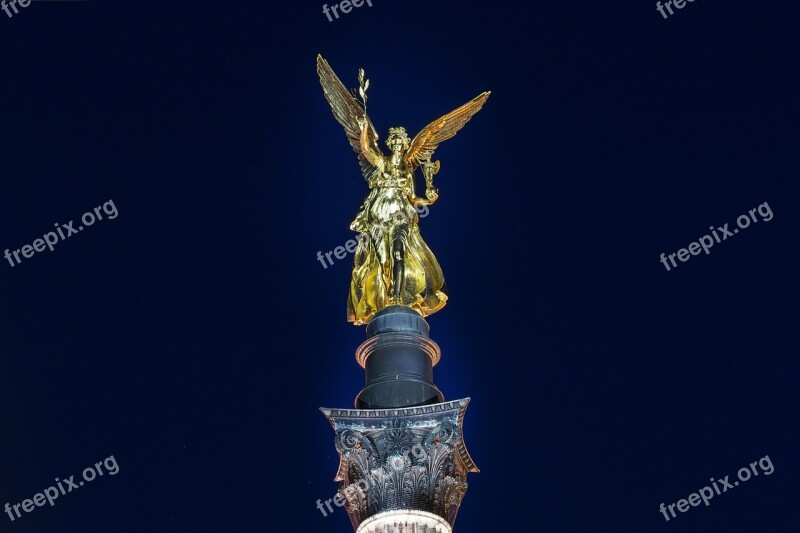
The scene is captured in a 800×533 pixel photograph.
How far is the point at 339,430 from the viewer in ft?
67.6

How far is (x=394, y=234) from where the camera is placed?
954 inches

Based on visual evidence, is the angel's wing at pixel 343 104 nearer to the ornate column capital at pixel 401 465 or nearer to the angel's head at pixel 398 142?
the angel's head at pixel 398 142

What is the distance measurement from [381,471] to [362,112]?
9052mm

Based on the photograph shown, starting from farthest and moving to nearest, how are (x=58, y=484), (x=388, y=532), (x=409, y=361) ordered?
(x=58, y=484)
(x=409, y=361)
(x=388, y=532)

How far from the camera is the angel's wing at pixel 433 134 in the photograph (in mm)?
25953

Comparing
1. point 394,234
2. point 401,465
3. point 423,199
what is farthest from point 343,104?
point 401,465

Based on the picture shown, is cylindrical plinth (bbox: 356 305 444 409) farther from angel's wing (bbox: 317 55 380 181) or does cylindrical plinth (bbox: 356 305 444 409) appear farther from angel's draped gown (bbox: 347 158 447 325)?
angel's wing (bbox: 317 55 380 181)

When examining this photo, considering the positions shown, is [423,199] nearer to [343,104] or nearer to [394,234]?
[394,234]

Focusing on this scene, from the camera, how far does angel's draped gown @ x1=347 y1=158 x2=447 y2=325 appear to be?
933 inches

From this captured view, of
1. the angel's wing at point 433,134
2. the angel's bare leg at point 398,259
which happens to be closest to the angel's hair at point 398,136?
the angel's wing at point 433,134

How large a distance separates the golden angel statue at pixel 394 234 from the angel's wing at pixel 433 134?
0.07ft

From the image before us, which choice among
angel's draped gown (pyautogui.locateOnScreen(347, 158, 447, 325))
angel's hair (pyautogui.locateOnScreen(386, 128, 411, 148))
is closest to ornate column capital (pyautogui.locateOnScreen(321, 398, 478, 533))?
angel's draped gown (pyautogui.locateOnScreen(347, 158, 447, 325))

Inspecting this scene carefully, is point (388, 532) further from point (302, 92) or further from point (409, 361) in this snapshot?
point (302, 92)

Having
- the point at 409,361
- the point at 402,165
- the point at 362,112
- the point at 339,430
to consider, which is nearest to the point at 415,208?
the point at 402,165
